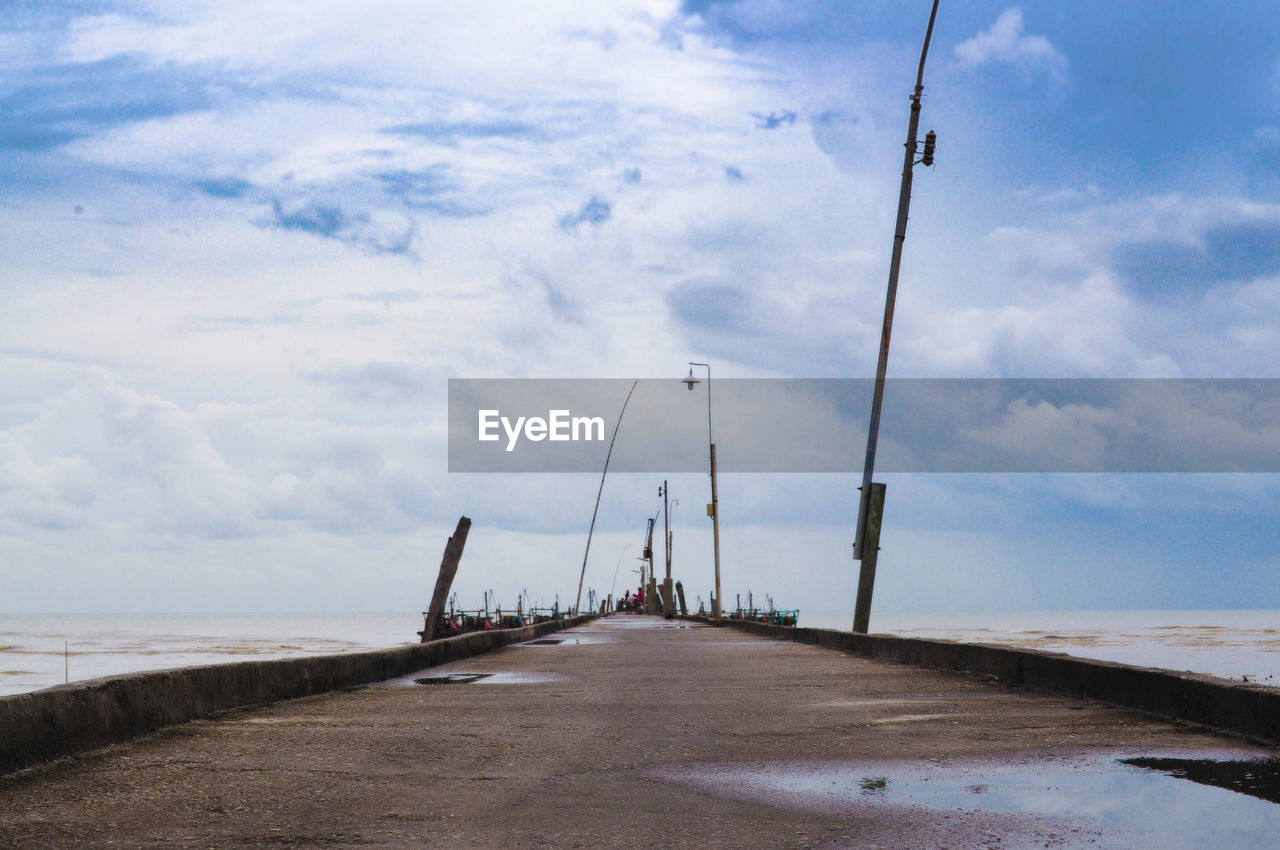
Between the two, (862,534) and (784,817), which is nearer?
(784,817)

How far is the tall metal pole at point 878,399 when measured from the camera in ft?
58.2

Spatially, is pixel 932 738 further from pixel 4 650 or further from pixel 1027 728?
pixel 4 650

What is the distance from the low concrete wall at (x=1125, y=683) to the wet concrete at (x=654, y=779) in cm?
20

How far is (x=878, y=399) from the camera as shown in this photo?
18484mm

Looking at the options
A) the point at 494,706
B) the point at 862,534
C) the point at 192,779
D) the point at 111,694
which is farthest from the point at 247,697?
the point at 862,534

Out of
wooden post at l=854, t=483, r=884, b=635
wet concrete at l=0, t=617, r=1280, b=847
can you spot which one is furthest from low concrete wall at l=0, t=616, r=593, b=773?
wooden post at l=854, t=483, r=884, b=635

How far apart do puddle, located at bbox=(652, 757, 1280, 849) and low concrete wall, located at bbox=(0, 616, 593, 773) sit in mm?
2920

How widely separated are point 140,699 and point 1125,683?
630 centimetres

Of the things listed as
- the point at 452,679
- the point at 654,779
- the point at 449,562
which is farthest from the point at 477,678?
the point at 449,562

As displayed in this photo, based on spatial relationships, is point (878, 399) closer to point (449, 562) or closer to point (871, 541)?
point (871, 541)

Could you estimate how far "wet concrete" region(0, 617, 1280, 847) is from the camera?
4.36 metres

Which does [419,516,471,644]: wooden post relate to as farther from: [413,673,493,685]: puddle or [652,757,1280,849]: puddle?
[652,757,1280,849]: puddle

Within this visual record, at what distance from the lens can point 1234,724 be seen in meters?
6.73

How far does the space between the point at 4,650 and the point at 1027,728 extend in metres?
82.1
